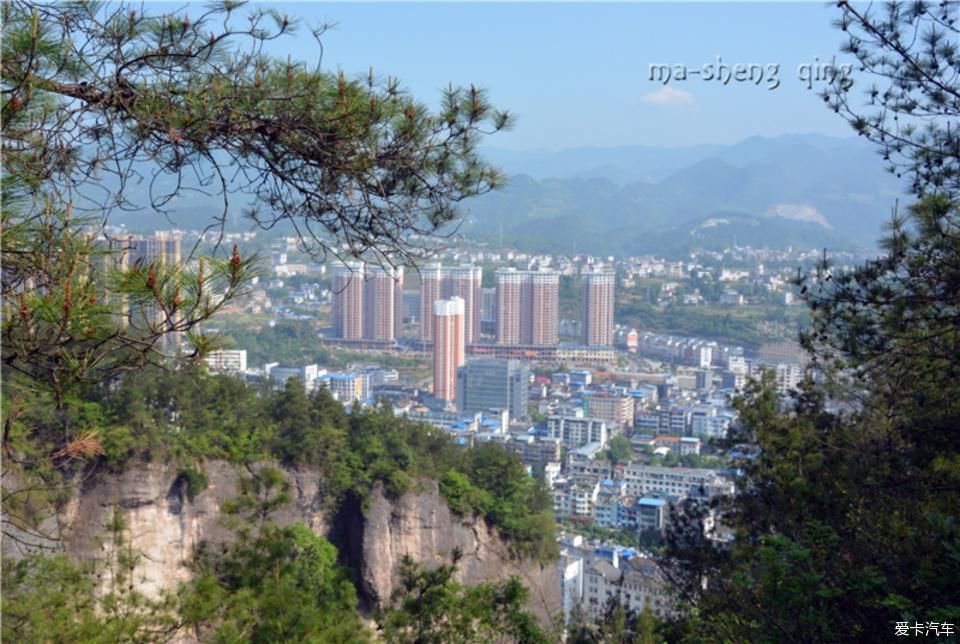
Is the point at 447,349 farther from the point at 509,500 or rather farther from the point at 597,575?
the point at 509,500

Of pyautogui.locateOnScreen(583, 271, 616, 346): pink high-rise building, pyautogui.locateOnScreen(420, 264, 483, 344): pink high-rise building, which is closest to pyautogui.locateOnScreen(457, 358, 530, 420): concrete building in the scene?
pyautogui.locateOnScreen(420, 264, 483, 344): pink high-rise building

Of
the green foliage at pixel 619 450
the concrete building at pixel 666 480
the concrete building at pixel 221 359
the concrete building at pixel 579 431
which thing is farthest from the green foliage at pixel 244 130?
the concrete building at pixel 579 431

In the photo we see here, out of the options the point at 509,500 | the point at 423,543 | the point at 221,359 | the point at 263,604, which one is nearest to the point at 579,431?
the point at 509,500

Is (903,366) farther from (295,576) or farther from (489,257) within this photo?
(489,257)

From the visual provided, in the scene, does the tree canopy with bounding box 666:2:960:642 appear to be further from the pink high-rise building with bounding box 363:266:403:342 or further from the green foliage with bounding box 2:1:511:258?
the pink high-rise building with bounding box 363:266:403:342

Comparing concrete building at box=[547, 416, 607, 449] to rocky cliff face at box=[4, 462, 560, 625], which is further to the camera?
concrete building at box=[547, 416, 607, 449]

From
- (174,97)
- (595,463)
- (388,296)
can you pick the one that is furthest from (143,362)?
(388,296)

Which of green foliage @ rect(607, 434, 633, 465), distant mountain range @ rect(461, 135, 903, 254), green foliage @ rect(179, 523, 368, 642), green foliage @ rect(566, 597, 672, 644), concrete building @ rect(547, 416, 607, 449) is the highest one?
distant mountain range @ rect(461, 135, 903, 254)
